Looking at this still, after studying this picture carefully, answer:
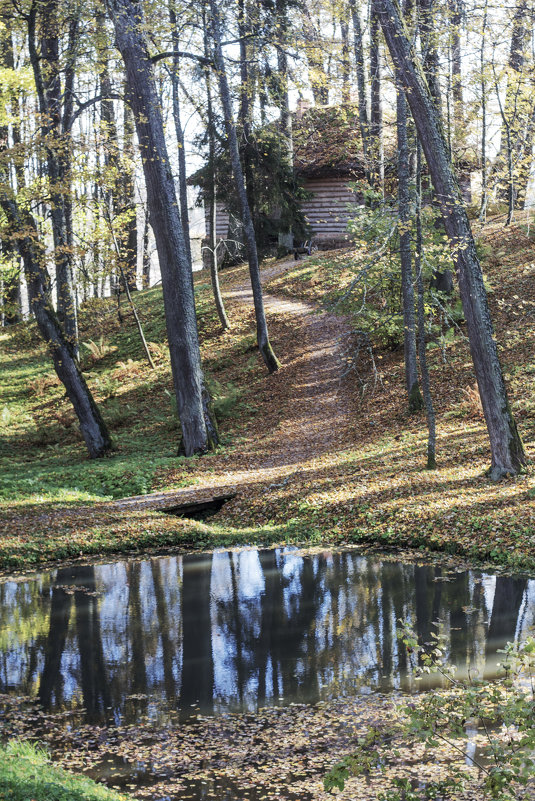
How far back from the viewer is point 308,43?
583 inches

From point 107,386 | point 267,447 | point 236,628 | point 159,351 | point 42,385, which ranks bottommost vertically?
point 236,628

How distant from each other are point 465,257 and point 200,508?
6.47 metres

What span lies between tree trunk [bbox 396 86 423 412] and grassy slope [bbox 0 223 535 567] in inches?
24.9

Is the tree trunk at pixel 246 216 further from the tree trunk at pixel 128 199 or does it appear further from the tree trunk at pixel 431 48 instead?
the tree trunk at pixel 431 48

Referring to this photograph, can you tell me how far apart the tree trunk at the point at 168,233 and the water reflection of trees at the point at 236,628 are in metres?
6.46

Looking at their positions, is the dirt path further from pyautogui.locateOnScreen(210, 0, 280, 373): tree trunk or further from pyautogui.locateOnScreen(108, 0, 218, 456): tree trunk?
pyautogui.locateOnScreen(108, 0, 218, 456): tree trunk

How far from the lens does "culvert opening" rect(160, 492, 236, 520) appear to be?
13.5 meters

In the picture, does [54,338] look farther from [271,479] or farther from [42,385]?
[42,385]

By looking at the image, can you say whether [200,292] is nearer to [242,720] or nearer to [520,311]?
[520,311]

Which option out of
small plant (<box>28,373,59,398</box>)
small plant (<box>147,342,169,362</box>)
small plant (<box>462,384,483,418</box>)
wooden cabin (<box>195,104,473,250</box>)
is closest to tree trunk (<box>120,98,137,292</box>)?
small plant (<box>147,342,169,362</box>)

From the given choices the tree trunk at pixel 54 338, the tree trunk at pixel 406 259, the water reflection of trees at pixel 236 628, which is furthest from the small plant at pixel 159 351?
the water reflection of trees at pixel 236 628

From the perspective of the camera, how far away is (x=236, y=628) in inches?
337

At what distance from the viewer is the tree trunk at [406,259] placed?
14.9m

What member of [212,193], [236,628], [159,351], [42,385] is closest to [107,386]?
[159,351]
